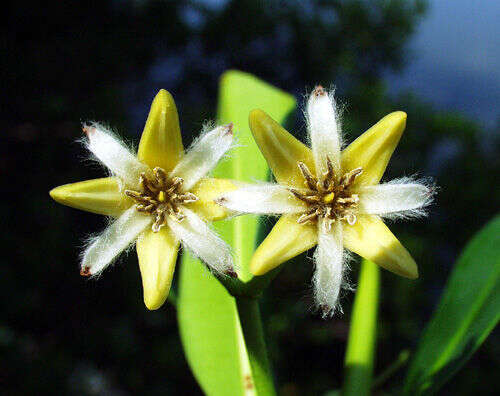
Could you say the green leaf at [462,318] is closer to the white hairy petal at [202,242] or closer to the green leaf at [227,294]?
the green leaf at [227,294]

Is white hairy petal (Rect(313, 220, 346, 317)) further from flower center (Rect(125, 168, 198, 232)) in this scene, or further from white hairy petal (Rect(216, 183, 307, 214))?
flower center (Rect(125, 168, 198, 232))

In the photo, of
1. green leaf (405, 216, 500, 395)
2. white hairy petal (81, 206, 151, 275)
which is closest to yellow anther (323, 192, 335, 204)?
white hairy petal (81, 206, 151, 275)

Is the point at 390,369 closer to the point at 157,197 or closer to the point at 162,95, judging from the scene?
the point at 157,197

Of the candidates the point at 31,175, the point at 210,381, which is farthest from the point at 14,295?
the point at 210,381

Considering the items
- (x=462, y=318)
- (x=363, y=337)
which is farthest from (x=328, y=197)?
(x=462, y=318)

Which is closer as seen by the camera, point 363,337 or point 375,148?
point 375,148
